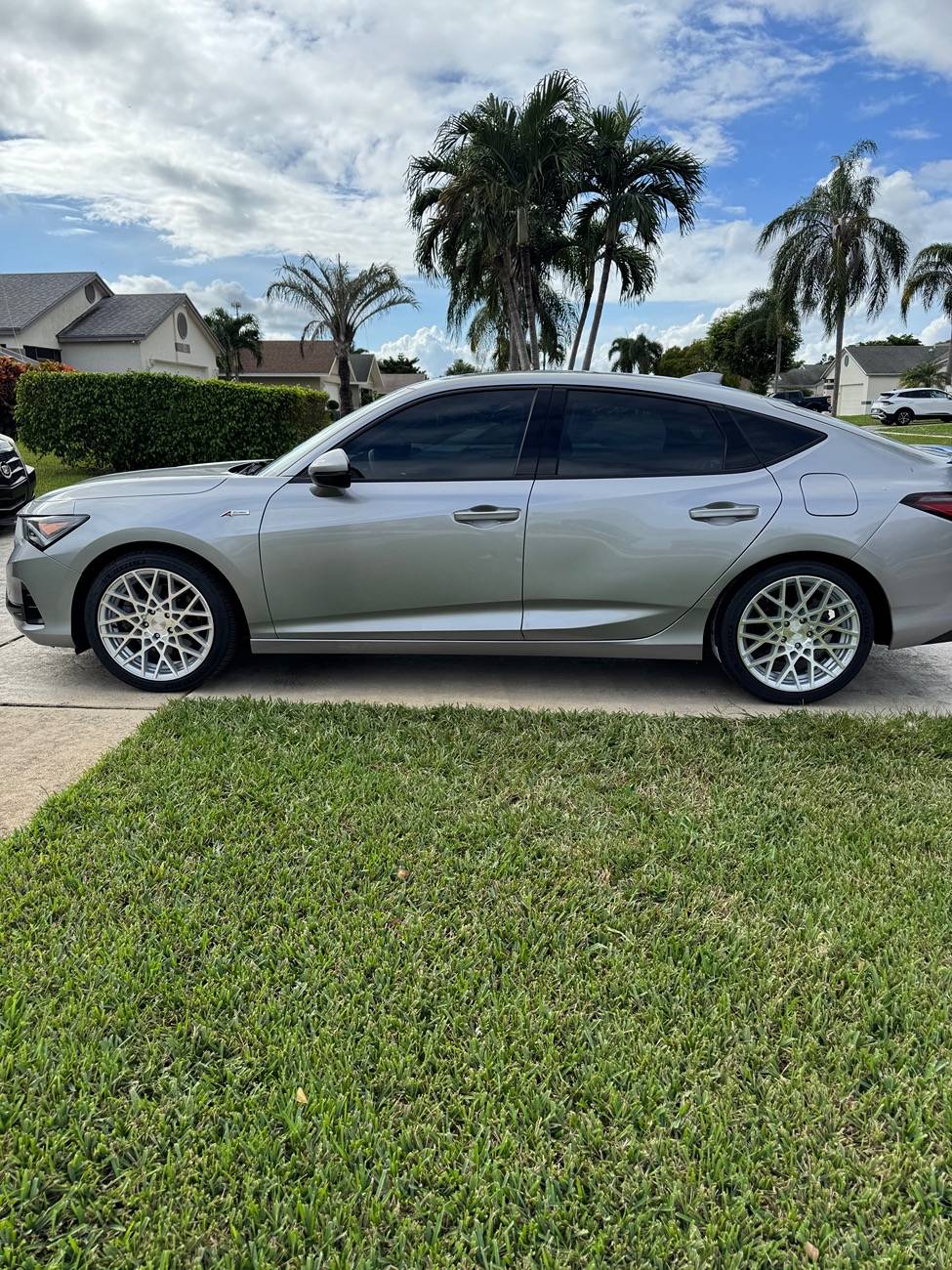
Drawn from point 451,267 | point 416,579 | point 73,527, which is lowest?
point 416,579

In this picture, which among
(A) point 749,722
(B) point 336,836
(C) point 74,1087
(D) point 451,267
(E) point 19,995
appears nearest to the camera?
(C) point 74,1087

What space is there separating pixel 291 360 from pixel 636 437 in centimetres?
5755

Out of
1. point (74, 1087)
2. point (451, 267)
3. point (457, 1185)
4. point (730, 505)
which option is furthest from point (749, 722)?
point (451, 267)

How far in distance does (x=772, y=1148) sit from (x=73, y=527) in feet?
12.6

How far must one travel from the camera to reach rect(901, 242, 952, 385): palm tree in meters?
38.8

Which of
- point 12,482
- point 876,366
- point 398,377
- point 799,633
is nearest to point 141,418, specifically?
point 12,482

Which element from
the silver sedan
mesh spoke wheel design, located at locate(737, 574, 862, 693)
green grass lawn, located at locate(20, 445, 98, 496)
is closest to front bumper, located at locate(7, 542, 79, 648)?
the silver sedan

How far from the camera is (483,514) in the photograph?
3.95 m

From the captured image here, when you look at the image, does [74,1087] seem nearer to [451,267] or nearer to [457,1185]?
[457,1185]

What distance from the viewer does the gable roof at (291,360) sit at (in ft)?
182

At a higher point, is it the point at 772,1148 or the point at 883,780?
the point at 883,780

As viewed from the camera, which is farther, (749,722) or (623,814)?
(749,722)

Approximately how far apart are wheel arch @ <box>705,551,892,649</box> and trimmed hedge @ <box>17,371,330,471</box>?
A: 34.6 ft

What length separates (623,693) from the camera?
4.32 metres
